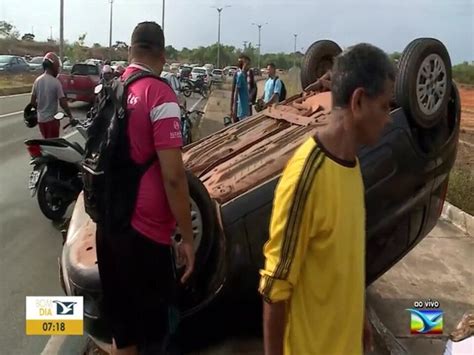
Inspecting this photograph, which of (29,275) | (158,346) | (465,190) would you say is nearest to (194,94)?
(465,190)

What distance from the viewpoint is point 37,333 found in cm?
393

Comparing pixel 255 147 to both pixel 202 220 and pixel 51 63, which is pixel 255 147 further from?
pixel 51 63

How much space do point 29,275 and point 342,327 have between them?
3681 millimetres

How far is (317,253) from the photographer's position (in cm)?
166

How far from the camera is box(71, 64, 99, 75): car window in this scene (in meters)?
21.5

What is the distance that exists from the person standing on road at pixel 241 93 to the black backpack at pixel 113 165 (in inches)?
316

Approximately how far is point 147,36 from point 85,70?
66.2 ft

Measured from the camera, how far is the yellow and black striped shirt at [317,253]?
160cm

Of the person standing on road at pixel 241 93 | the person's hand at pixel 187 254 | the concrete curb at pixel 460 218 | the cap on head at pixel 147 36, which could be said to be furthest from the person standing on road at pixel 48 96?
the person's hand at pixel 187 254

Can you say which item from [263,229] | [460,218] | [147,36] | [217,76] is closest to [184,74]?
[217,76]

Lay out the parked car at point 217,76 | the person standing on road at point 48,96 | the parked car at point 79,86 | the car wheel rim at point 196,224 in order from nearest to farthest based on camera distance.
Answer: the car wheel rim at point 196,224 < the person standing on road at point 48,96 < the parked car at point 79,86 < the parked car at point 217,76

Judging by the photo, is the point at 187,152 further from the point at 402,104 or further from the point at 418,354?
the point at 418,354

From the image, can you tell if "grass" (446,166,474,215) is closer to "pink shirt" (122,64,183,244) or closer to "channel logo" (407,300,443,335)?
"channel logo" (407,300,443,335)

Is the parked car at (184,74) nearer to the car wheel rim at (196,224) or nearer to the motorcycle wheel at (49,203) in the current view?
the motorcycle wheel at (49,203)
